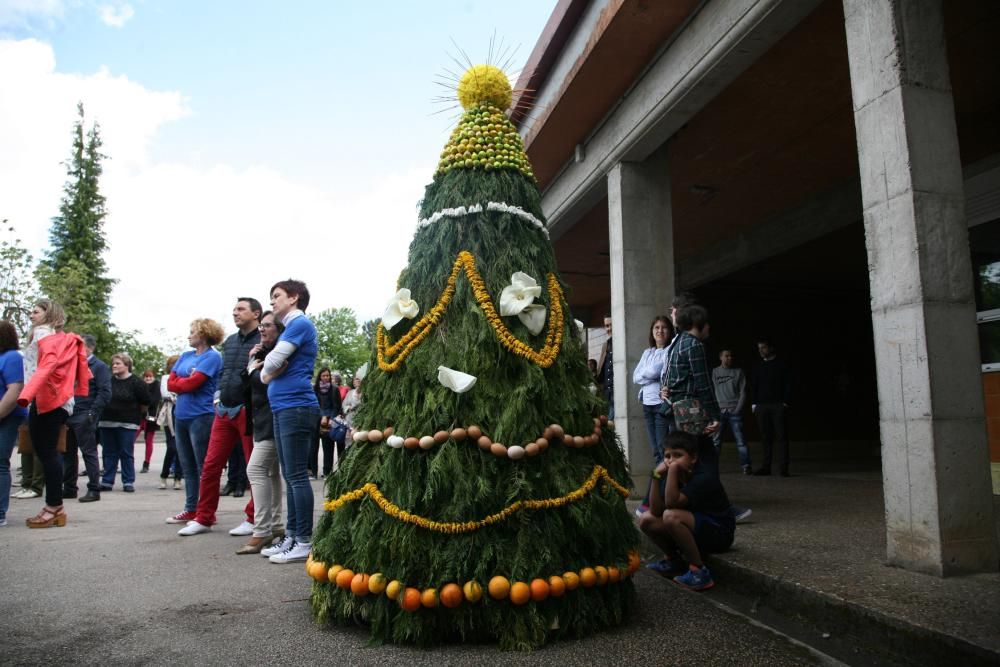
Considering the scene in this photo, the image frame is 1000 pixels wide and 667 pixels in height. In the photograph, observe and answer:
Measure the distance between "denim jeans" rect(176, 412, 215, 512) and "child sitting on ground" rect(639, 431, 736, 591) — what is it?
4.26 meters

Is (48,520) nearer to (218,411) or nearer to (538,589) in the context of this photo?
(218,411)

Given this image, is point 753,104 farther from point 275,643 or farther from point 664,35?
point 275,643

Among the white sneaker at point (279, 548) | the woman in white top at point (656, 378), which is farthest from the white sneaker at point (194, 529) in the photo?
the woman in white top at point (656, 378)

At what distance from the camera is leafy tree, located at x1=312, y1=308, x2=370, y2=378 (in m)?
68.9

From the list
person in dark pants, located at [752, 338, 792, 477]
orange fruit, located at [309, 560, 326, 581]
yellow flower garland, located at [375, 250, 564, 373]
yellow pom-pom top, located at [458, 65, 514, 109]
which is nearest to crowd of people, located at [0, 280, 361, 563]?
yellow flower garland, located at [375, 250, 564, 373]

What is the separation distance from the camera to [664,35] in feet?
20.3

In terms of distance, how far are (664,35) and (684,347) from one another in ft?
10.2

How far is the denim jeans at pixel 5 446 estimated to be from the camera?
6059 mm

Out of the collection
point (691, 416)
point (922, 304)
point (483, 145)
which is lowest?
point (691, 416)

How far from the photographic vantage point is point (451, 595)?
279 centimetres

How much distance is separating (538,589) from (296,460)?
2.45 metres

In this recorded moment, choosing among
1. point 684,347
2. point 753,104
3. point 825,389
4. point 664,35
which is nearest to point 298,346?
point 684,347

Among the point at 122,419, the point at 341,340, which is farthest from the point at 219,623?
the point at 341,340

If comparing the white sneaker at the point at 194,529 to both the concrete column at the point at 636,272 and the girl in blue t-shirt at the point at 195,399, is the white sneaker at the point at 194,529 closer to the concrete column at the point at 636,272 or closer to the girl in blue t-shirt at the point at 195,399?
the girl in blue t-shirt at the point at 195,399
